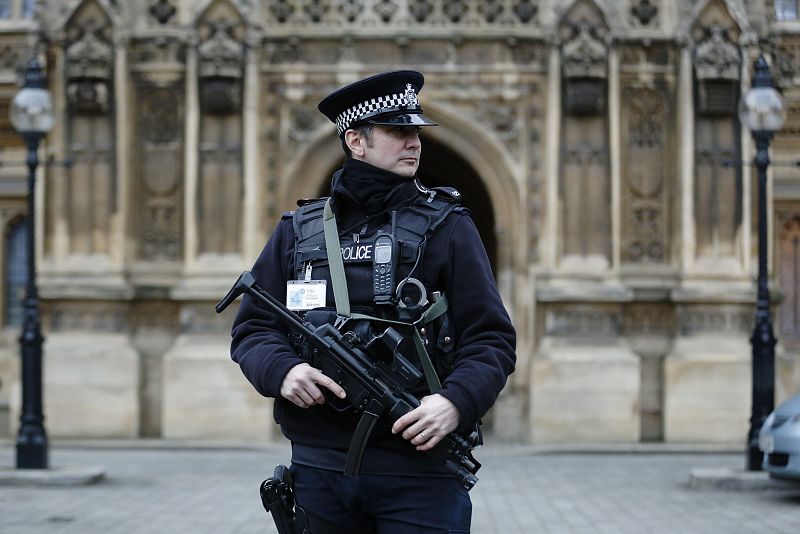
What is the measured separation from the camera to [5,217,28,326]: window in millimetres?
20656

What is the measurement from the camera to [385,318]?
4.48 m

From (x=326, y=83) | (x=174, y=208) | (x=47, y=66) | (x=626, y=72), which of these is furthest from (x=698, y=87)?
(x=47, y=66)

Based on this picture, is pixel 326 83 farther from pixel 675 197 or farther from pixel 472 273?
pixel 472 273

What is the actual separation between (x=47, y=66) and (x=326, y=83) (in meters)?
3.70

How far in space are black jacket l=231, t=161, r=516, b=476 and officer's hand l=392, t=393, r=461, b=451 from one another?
0.05 m

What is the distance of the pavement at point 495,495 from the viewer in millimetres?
11211

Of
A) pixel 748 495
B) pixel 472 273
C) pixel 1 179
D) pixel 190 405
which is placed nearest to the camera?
pixel 472 273

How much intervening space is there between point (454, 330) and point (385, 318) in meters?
0.25

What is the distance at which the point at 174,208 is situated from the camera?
19.4m

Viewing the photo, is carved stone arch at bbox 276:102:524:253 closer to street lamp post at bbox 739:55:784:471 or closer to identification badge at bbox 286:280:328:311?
street lamp post at bbox 739:55:784:471

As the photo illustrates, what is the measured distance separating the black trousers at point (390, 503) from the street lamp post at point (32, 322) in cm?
1047

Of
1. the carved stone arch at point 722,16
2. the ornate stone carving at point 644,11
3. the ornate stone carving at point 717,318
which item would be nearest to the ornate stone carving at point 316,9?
the ornate stone carving at point 644,11

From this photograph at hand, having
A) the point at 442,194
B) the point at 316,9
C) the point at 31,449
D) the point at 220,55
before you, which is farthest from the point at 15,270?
the point at 442,194

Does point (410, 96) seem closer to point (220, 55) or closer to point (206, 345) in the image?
point (206, 345)
